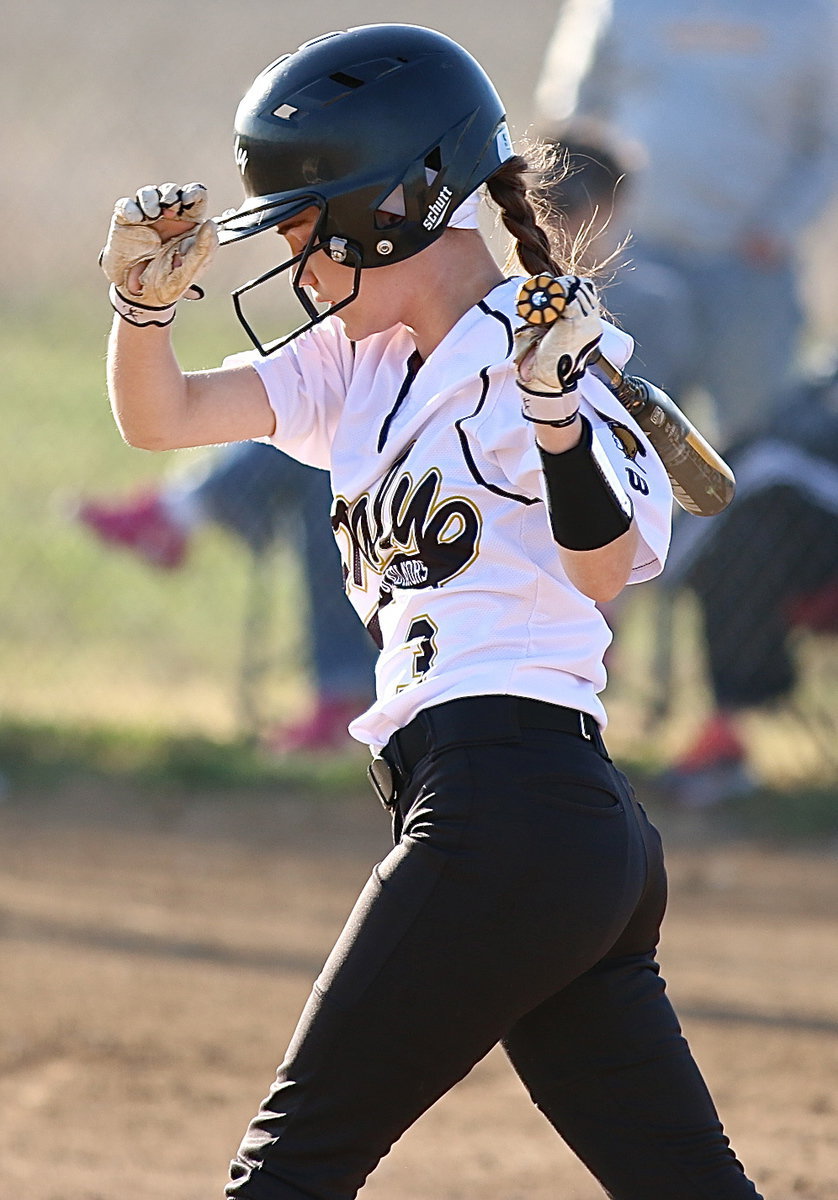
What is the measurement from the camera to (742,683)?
20.2 feet

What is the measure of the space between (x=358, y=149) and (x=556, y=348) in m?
0.46

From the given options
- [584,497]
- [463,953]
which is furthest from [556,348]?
[463,953]

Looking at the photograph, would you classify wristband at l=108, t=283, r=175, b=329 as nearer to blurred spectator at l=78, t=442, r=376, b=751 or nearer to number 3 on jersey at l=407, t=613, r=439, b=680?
number 3 on jersey at l=407, t=613, r=439, b=680

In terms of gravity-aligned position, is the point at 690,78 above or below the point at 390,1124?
above

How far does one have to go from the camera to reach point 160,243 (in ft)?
7.15

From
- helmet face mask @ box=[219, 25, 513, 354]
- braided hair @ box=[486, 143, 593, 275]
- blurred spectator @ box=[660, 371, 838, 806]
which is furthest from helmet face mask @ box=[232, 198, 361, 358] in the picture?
blurred spectator @ box=[660, 371, 838, 806]

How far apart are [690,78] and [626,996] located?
184 inches

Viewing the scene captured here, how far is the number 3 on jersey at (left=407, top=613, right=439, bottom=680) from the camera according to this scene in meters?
2.18

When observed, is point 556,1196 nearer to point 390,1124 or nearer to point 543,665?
point 390,1124

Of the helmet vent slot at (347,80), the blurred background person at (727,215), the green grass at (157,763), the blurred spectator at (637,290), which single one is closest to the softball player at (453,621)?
the helmet vent slot at (347,80)

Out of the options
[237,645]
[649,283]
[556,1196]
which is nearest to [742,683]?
[649,283]

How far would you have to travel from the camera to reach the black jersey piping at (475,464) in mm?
2145

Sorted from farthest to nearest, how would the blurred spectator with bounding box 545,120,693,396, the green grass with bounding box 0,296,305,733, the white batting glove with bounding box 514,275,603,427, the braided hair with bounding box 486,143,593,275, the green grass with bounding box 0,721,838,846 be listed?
the green grass with bounding box 0,296,305,733 < the green grass with bounding box 0,721,838,846 < the blurred spectator with bounding box 545,120,693,396 < the braided hair with bounding box 486,143,593,275 < the white batting glove with bounding box 514,275,603,427

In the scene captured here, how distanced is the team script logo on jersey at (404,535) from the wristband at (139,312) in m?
0.33
